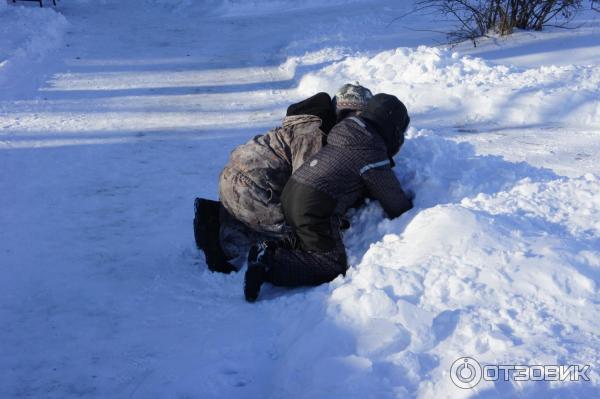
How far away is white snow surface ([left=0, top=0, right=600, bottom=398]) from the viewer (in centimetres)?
265

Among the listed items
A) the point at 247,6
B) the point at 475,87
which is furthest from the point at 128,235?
the point at 247,6

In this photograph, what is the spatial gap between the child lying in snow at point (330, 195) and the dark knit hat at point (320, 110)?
0.89 ft

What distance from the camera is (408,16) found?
12.9m

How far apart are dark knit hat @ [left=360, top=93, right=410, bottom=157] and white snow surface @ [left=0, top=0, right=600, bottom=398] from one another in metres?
0.36

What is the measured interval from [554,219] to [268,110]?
4.69 meters

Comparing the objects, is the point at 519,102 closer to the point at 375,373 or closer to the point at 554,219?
the point at 554,219

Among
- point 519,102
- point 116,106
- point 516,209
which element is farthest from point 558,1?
point 516,209

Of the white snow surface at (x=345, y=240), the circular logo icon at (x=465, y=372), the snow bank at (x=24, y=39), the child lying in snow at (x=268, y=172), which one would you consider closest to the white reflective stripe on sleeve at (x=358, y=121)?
the child lying in snow at (x=268, y=172)

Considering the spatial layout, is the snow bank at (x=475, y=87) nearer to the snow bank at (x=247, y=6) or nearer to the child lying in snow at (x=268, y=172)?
the child lying in snow at (x=268, y=172)

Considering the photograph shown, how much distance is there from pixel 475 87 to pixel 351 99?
3.86m

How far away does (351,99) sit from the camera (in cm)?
394

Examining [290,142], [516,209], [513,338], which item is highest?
[290,142]

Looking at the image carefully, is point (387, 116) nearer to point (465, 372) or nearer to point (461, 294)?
point (461, 294)

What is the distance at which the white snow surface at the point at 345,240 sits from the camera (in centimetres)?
265
